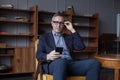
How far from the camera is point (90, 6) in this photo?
7.10m

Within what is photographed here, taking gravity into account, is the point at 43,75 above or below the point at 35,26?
below

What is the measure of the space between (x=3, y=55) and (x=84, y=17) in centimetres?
291

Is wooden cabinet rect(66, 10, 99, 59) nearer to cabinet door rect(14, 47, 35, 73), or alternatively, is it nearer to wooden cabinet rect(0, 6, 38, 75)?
wooden cabinet rect(0, 6, 38, 75)

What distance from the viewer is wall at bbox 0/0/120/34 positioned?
19.1 feet

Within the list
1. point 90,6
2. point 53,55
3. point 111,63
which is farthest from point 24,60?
point 90,6

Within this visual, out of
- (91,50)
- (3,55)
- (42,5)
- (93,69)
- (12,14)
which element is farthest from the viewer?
(91,50)

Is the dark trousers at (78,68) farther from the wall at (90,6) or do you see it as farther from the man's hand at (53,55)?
the wall at (90,6)

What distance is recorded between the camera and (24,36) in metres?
5.71

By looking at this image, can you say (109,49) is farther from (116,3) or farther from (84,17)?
(116,3)

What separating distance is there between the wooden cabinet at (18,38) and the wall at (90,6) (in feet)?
1.02

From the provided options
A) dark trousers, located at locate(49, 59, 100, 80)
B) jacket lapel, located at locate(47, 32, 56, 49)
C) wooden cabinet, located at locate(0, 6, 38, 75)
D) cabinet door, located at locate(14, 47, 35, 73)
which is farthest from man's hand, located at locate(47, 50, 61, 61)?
cabinet door, located at locate(14, 47, 35, 73)

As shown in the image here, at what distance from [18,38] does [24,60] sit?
771 millimetres

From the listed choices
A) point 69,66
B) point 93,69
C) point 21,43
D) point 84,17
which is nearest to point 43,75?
point 69,66

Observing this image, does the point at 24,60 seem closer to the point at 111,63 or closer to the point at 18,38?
the point at 18,38
